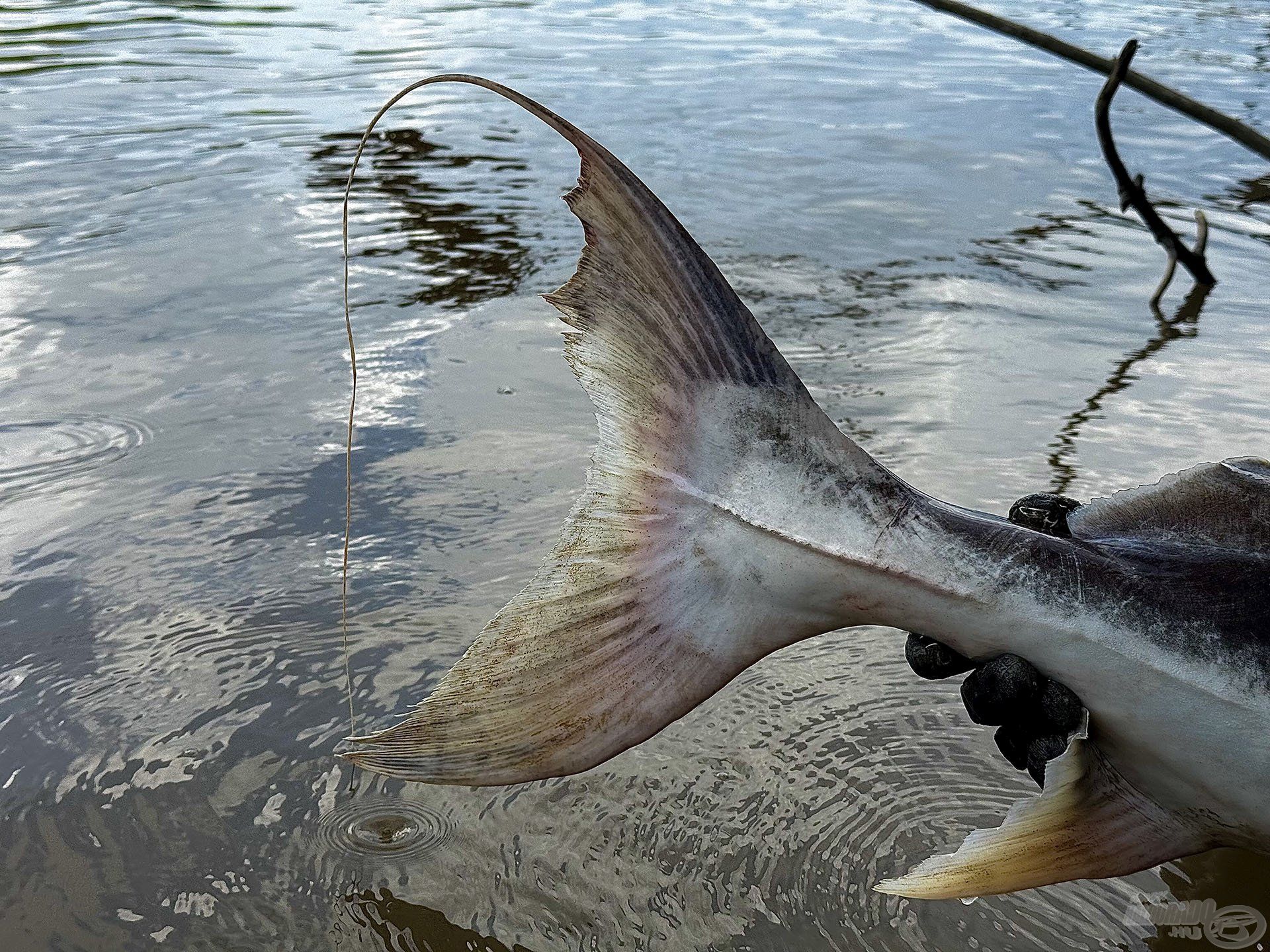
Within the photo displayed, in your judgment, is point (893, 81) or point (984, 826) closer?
point (984, 826)

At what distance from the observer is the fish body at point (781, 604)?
1.35m

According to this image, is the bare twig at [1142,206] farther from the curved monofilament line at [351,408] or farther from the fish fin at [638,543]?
the fish fin at [638,543]

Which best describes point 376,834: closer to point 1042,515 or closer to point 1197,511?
point 1042,515

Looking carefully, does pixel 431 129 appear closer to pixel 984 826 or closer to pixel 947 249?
pixel 947 249

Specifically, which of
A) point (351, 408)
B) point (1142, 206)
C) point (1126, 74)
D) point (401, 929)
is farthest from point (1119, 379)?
point (401, 929)

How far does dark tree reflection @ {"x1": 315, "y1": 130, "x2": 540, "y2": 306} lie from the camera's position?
4211 mm

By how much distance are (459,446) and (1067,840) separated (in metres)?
1.87

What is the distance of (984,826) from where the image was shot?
5.90 feet

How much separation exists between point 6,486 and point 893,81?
692 cm

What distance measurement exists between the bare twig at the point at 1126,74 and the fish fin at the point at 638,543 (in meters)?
2.33

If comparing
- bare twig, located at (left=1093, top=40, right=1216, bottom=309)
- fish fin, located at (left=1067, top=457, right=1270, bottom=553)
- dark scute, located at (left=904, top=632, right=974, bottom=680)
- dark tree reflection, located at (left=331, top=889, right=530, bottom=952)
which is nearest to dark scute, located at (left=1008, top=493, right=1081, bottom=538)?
fish fin, located at (left=1067, top=457, right=1270, bottom=553)

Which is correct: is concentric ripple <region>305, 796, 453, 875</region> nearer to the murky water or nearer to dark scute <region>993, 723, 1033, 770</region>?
the murky water

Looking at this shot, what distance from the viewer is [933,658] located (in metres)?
1.52

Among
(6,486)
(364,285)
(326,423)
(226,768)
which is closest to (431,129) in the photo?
(364,285)
